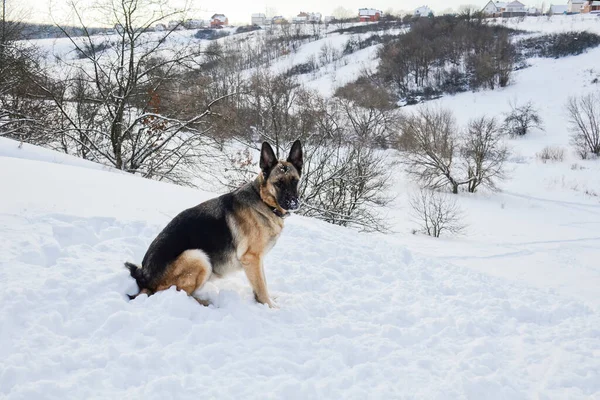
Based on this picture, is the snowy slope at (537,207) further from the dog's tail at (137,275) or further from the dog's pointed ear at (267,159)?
the dog's tail at (137,275)

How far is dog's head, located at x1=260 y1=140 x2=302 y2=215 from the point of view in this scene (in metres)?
4.42

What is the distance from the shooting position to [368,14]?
14625 cm

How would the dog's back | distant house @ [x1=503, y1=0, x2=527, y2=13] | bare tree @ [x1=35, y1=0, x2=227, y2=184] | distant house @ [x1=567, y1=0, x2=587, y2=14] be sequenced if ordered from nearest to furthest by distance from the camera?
the dog's back, bare tree @ [x1=35, y1=0, x2=227, y2=184], distant house @ [x1=567, y1=0, x2=587, y2=14], distant house @ [x1=503, y1=0, x2=527, y2=13]

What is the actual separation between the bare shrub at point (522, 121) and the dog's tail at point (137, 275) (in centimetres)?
5353

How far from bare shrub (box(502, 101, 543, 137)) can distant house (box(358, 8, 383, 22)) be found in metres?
105

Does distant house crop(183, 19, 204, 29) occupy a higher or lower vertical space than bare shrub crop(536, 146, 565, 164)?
higher

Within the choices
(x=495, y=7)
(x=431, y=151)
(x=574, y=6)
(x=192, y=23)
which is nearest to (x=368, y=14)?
(x=495, y=7)

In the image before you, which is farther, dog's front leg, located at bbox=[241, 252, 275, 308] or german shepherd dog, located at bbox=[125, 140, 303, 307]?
dog's front leg, located at bbox=[241, 252, 275, 308]

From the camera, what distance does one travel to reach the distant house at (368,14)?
142625 mm

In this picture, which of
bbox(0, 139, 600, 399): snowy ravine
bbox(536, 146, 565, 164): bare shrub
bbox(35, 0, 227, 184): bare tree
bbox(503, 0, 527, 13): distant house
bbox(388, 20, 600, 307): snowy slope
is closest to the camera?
bbox(0, 139, 600, 399): snowy ravine

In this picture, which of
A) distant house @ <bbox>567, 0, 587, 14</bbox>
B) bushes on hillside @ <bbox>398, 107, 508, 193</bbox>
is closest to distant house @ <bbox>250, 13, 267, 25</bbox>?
distant house @ <bbox>567, 0, 587, 14</bbox>

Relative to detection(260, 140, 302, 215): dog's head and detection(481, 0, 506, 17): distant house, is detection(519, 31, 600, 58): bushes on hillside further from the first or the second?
detection(260, 140, 302, 215): dog's head

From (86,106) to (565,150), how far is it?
4551 centimetres

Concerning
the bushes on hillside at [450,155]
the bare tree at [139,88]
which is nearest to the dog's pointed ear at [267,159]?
the bare tree at [139,88]
